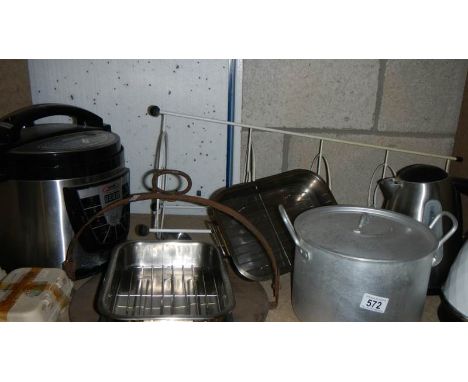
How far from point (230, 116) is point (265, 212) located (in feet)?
0.93

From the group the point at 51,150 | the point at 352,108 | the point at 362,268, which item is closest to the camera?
the point at 362,268

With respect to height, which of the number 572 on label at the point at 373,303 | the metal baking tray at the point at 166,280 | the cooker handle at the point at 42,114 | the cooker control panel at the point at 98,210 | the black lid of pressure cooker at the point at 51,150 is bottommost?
the metal baking tray at the point at 166,280

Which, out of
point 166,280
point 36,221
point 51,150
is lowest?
point 166,280

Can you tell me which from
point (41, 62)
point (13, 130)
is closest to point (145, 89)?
point (41, 62)

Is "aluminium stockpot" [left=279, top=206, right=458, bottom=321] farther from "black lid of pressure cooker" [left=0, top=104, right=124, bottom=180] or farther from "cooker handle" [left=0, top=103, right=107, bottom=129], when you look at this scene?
"cooker handle" [left=0, top=103, right=107, bottom=129]

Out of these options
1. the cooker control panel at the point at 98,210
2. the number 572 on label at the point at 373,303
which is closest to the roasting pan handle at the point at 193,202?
the cooker control panel at the point at 98,210

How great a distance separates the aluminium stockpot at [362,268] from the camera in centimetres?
55

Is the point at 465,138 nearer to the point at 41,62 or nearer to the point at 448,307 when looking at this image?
the point at 448,307

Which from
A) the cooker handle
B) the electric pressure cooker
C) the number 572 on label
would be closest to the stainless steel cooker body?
the electric pressure cooker

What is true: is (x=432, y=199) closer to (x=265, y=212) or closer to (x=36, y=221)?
(x=265, y=212)

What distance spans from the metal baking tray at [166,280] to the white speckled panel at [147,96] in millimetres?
339

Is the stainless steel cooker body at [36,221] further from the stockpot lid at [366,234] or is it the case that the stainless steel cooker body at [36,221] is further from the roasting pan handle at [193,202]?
the stockpot lid at [366,234]

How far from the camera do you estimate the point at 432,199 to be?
0.69 m

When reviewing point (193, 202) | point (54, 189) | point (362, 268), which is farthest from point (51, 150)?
point (362, 268)
